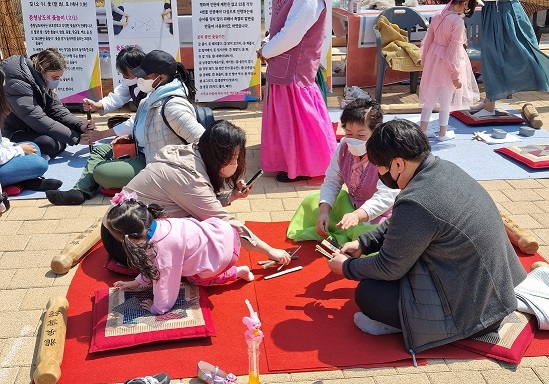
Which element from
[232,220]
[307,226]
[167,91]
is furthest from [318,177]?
→ [232,220]

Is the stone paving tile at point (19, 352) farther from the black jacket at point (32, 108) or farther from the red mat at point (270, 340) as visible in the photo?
the black jacket at point (32, 108)

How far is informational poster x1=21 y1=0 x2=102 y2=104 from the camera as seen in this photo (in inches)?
266

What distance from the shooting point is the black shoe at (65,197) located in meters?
4.60

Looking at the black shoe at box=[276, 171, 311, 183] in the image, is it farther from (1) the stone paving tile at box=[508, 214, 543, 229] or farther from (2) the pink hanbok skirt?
(1) the stone paving tile at box=[508, 214, 543, 229]

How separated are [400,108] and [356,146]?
3.50m

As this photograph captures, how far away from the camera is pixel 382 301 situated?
2.89 metres

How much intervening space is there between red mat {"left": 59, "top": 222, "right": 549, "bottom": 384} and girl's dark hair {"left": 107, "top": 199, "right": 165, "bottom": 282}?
15.2 inches

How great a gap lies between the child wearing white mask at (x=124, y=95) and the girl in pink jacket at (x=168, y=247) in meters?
1.76

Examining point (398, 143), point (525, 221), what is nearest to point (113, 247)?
point (398, 143)

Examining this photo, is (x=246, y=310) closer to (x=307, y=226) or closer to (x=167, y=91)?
(x=307, y=226)

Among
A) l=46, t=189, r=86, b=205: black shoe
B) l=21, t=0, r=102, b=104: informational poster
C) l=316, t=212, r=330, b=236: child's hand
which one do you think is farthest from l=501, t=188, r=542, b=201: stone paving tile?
l=21, t=0, r=102, b=104: informational poster

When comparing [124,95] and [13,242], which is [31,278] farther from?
[124,95]

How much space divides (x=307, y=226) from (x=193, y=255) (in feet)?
3.74

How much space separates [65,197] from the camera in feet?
15.2
